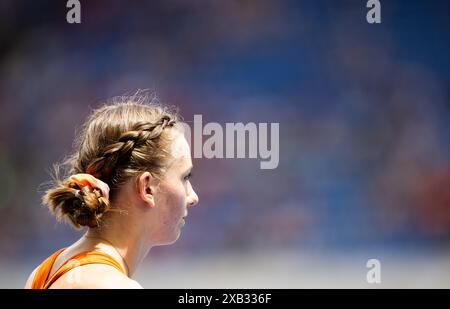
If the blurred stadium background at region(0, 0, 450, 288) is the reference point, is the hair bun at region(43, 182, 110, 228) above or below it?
below

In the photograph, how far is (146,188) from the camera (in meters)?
1.07

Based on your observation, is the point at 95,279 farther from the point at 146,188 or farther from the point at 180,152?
the point at 180,152

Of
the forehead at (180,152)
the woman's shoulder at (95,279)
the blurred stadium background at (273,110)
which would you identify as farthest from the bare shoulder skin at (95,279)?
the blurred stadium background at (273,110)

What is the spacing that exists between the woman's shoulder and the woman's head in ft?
0.39

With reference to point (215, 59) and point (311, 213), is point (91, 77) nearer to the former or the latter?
point (215, 59)

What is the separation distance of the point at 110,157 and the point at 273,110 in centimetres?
337

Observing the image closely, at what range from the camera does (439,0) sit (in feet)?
15.0

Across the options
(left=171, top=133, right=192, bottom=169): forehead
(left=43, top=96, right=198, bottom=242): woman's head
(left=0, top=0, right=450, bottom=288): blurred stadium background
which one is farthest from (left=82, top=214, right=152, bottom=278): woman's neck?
(left=0, top=0, right=450, bottom=288): blurred stadium background

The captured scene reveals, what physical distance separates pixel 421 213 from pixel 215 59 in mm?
1932

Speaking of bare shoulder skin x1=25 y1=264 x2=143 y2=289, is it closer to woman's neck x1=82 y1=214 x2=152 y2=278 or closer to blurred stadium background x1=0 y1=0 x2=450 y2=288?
woman's neck x1=82 y1=214 x2=152 y2=278

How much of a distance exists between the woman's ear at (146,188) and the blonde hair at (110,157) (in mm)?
14

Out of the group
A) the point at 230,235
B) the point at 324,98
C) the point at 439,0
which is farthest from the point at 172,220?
the point at 439,0

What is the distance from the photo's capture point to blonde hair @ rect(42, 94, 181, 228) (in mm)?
1037

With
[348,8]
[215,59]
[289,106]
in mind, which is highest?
[348,8]
